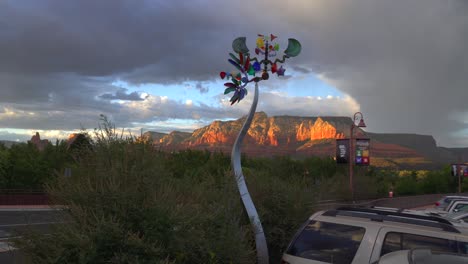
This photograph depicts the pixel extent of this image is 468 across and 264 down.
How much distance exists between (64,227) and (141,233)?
30.1 inches

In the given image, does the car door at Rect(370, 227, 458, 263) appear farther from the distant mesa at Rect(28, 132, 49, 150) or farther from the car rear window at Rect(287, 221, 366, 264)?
the distant mesa at Rect(28, 132, 49, 150)

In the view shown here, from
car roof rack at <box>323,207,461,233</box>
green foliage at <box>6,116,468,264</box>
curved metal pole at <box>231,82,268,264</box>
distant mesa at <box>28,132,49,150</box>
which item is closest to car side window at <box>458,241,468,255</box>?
car roof rack at <box>323,207,461,233</box>

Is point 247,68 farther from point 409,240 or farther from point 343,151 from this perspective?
point 343,151

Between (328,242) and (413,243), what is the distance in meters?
0.91

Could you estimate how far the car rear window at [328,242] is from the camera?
4.68 metres

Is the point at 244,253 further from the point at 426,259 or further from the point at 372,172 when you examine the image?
the point at 372,172

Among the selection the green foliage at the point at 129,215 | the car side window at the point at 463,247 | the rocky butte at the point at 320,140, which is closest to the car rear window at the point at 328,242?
the car side window at the point at 463,247

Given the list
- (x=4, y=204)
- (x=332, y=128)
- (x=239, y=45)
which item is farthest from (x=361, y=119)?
(x=332, y=128)

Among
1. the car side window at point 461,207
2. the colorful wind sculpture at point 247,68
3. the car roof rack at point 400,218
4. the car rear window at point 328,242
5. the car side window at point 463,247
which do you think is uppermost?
the colorful wind sculpture at point 247,68

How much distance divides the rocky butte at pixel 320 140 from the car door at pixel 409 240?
99872 mm

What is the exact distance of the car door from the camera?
4.23 metres

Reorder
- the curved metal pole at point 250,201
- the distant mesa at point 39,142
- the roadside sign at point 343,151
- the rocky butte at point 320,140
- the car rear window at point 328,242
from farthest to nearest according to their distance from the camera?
the rocky butte at point 320,140 → the distant mesa at point 39,142 → the roadside sign at point 343,151 → the curved metal pole at point 250,201 → the car rear window at point 328,242

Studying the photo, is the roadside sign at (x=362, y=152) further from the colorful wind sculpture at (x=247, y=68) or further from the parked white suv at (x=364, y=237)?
the parked white suv at (x=364, y=237)

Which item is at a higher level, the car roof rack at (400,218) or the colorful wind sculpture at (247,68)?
the colorful wind sculpture at (247,68)
